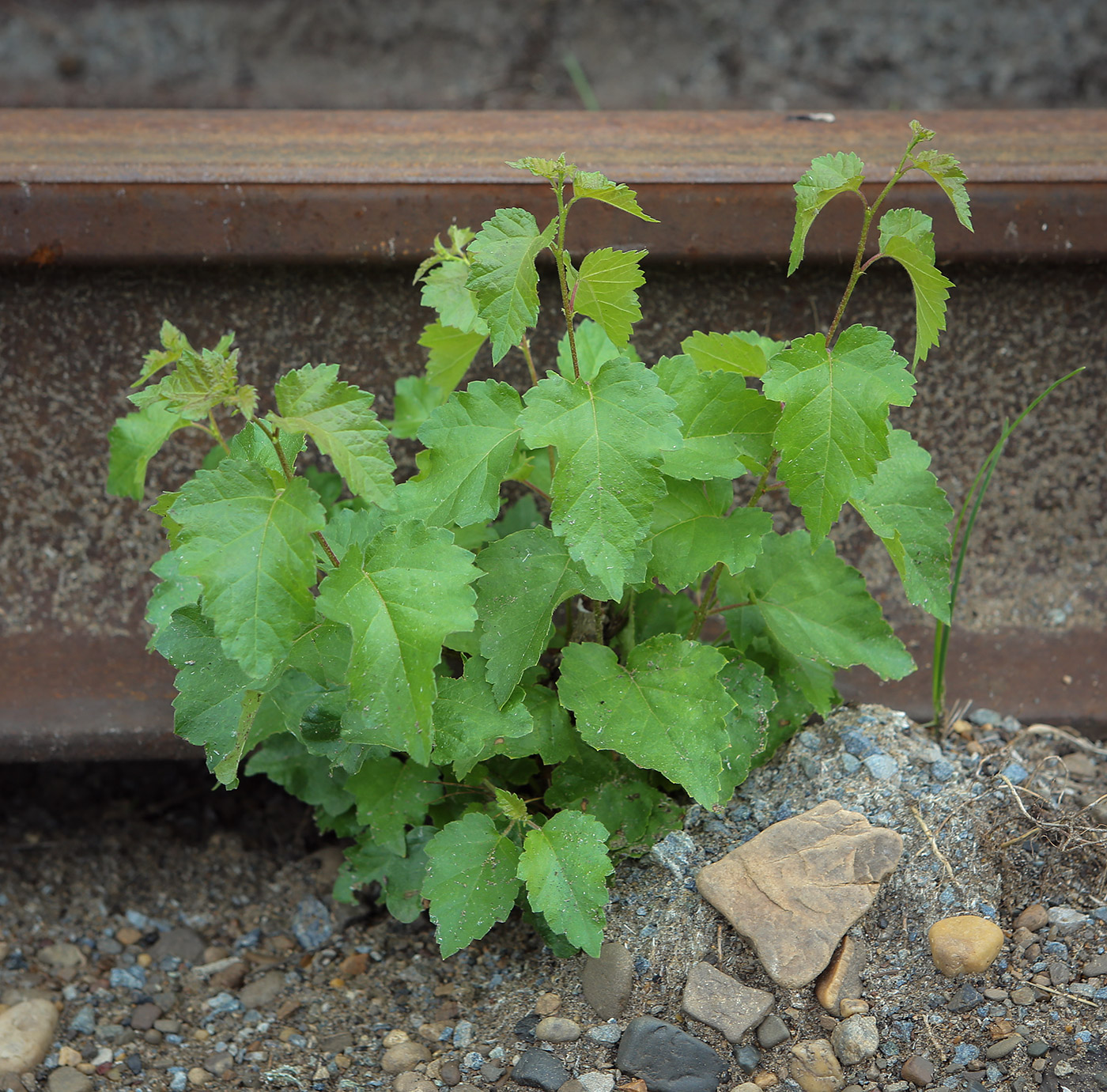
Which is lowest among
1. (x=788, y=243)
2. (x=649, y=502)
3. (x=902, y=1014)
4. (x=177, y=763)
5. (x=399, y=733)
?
(x=177, y=763)

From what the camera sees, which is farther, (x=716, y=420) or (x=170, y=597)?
(x=170, y=597)

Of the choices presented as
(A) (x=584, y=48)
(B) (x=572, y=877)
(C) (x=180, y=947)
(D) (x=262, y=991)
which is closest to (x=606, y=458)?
(B) (x=572, y=877)

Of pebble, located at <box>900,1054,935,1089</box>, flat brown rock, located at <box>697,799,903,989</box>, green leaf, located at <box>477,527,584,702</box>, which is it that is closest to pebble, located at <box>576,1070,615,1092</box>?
flat brown rock, located at <box>697,799,903,989</box>

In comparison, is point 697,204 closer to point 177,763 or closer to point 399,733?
point 399,733

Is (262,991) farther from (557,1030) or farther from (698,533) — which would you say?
(698,533)

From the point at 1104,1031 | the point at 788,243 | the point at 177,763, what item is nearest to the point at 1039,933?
the point at 1104,1031

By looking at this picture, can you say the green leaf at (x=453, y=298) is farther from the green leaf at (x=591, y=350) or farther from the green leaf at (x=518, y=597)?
the green leaf at (x=518, y=597)

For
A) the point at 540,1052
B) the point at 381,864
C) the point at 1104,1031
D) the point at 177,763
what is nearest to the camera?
the point at 1104,1031
